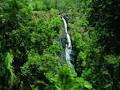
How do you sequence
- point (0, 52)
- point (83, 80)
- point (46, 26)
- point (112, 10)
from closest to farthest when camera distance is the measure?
point (112, 10) → point (83, 80) → point (0, 52) → point (46, 26)

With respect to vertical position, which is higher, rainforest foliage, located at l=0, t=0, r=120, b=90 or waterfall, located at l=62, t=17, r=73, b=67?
rainforest foliage, located at l=0, t=0, r=120, b=90

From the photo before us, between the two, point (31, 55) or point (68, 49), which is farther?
point (68, 49)

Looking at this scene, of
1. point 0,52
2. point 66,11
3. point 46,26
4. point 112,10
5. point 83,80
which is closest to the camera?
point 112,10

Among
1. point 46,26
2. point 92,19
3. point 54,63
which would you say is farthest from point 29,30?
point 92,19

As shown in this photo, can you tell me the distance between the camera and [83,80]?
1581 centimetres

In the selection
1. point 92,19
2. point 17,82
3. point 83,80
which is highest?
point 92,19

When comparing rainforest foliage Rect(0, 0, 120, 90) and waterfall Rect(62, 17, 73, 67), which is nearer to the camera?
rainforest foliage Rect(0, 0, 120, 90)

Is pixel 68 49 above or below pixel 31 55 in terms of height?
below

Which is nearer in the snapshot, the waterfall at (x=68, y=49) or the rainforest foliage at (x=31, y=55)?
the rainforest foliage at (x=31, y=55)

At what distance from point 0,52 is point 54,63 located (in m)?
2.87

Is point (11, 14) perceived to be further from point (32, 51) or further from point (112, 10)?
point (112, 10)

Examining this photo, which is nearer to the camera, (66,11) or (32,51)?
(32,51)

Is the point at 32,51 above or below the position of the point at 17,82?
above

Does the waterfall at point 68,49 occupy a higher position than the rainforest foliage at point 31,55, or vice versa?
the rainforest foliage at point 31,55
